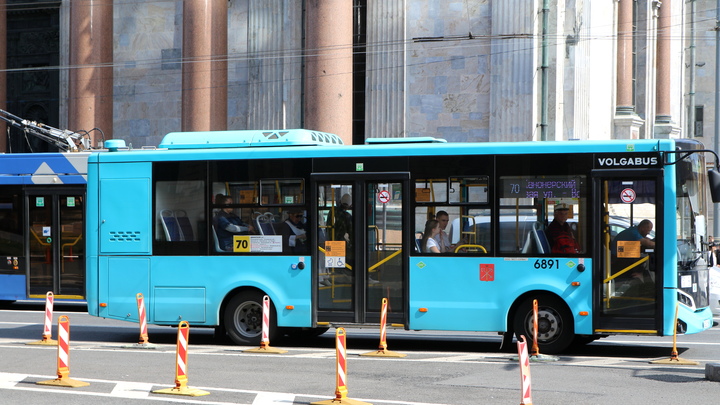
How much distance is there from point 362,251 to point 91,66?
62.5 feet

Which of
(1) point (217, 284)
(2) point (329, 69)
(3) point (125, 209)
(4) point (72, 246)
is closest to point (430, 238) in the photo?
(1) point (217, 284)

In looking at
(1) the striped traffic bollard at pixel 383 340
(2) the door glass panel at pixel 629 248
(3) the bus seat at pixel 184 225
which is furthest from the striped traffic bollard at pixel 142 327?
(2) the door glass panel at pixel 629 248

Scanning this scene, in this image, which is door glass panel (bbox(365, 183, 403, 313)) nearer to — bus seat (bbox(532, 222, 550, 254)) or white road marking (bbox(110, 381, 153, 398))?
bus seat (bbox(532, 222, 550, 254))

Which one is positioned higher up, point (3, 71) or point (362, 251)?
point (3, 71)

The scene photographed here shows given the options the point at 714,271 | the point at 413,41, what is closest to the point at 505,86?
the point at 413,41

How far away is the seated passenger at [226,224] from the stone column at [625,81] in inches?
880

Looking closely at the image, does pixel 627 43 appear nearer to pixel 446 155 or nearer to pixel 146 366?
pixel 446 155

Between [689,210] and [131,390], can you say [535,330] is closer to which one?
[689,210]

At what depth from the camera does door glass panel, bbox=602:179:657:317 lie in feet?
41.5

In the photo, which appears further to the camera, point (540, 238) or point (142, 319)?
point (142, 319)

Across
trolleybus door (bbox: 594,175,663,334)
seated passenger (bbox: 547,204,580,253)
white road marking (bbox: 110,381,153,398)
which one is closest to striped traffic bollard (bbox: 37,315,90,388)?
white road marking (bbox: 110,381,153,398)

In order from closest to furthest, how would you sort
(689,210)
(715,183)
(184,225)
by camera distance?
(715,183), (689,210), (184,225)

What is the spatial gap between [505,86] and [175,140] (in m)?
14.0

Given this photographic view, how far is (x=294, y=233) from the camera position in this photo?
14.0m
